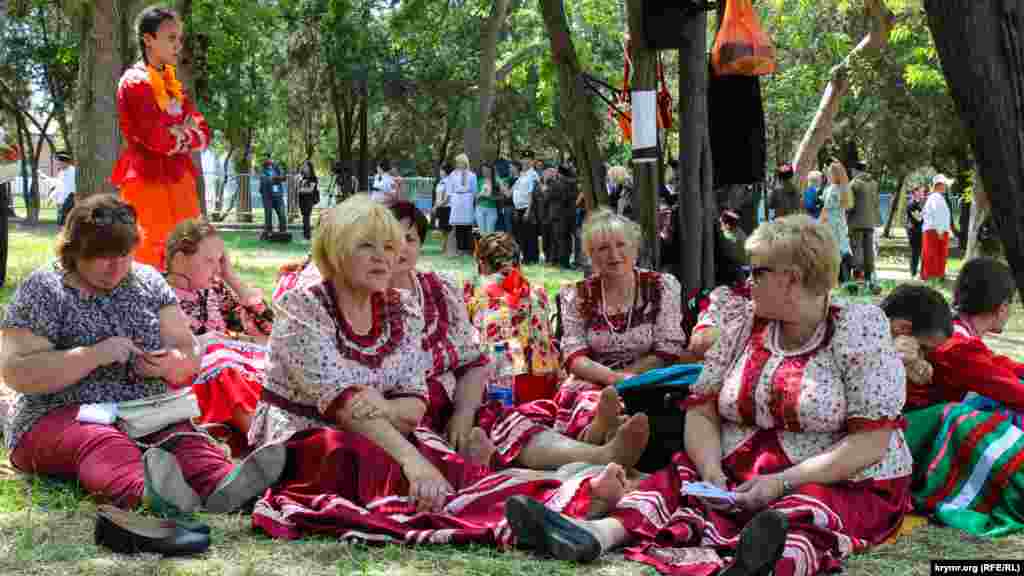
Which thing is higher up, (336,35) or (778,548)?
(336,35)

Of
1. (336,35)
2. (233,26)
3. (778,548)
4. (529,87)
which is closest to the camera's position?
(778,548)

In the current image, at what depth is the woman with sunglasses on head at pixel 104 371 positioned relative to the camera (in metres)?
3.95

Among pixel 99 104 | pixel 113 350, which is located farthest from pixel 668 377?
pixel 99 104

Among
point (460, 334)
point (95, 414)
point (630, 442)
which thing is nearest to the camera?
point (95, 414)

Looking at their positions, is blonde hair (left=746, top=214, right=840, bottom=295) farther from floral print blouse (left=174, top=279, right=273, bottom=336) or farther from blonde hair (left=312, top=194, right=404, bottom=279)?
floral print blouse (left=174, top=279, right=273, bottom=336)

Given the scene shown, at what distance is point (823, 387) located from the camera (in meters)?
3.66

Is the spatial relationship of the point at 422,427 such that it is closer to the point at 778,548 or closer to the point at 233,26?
the point at 778,548

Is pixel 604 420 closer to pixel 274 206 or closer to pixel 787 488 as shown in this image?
pixel 787 488

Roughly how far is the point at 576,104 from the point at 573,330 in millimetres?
2348

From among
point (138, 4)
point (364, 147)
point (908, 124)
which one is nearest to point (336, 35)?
point (364, 147)

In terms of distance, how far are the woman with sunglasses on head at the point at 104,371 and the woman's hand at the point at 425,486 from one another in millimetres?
466

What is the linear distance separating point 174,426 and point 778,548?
235 cm

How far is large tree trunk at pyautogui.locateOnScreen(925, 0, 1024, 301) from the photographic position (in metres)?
1.87

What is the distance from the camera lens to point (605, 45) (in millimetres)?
34344
